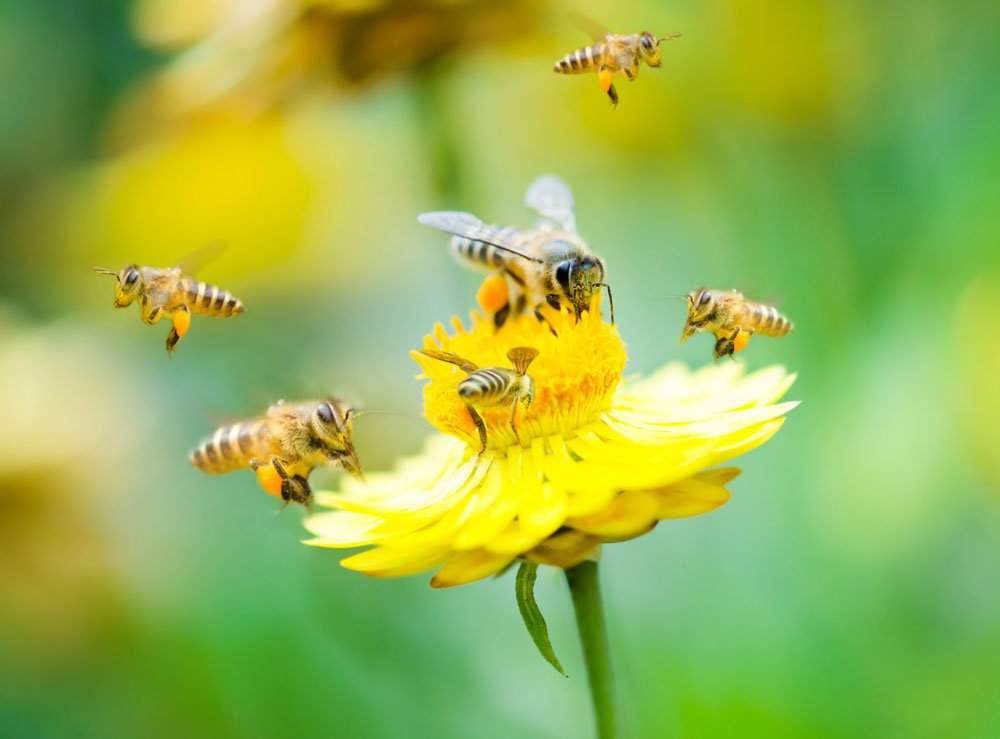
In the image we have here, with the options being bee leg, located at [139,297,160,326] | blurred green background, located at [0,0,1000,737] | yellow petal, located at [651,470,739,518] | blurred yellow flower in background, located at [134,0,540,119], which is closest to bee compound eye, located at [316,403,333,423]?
bee leg, located at [139,297,160,326]

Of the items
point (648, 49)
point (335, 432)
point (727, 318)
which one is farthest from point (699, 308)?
point (335, 432)

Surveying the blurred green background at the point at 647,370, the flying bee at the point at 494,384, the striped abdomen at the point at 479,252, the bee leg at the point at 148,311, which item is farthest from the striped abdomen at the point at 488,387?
the blurred green background at the point at 647,370

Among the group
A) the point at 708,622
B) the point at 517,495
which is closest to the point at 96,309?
the point at 708,622

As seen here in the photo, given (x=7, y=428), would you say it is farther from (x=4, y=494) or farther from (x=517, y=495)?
(x=517, y=495)

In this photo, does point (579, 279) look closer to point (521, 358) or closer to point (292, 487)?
point (521, 358)

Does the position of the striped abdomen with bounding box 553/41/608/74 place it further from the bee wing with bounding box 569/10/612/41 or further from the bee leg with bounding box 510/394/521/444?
the bee leg with bounding box 510/394/521/444

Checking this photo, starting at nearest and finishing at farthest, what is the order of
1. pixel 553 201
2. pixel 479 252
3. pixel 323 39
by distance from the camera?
pixel 479 252 < pixel 553 201 < pixel 323 39

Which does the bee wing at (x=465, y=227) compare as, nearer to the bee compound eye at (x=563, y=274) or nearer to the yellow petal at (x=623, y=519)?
the bee compound eye at (x=563, y=274)
